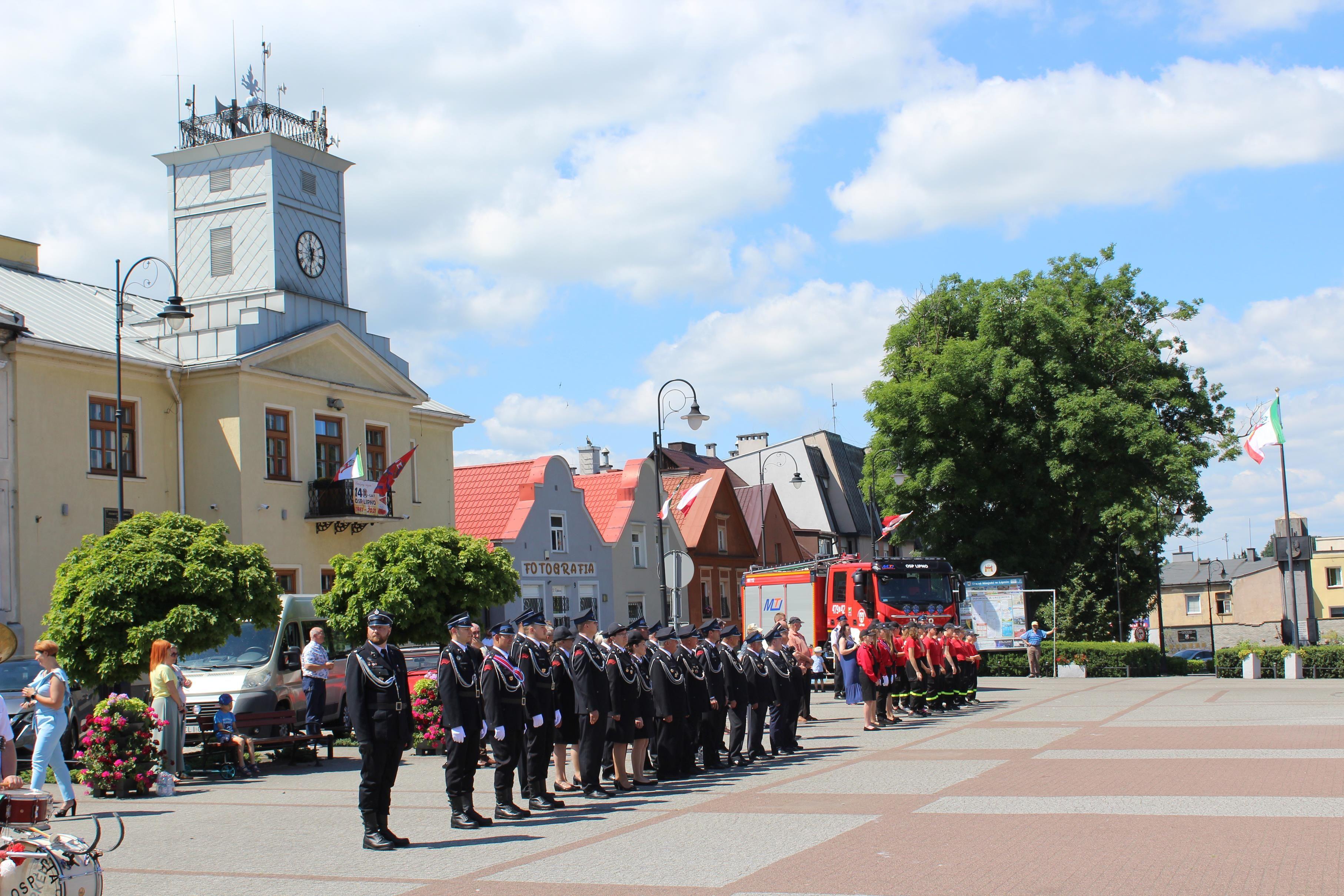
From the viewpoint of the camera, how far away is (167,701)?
15328mm

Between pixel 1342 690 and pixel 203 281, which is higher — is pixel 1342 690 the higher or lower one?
the lower one

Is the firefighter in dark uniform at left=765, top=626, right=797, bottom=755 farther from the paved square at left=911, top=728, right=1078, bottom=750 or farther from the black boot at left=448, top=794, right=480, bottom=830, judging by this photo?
the black boot at left=448, top=794, right=480, bottom=830

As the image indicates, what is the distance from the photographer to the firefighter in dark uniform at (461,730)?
11.2 m

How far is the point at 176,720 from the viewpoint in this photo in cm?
1534

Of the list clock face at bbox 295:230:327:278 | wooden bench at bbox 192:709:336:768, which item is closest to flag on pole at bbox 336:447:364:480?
clock face at bbox 295:230:327:278

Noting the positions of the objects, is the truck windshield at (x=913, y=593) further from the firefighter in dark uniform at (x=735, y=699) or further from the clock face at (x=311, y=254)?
the clock face at (x=311, y=254)

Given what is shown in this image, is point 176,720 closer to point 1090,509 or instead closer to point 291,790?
point 291,790

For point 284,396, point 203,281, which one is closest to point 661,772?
point 284,396

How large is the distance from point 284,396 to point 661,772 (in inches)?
847

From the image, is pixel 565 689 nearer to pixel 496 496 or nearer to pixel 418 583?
pixel 418 583

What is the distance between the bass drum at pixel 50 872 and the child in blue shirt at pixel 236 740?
9495mm

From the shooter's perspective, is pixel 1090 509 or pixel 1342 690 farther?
pixel 1090 509

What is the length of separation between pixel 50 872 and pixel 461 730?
4.62 meters

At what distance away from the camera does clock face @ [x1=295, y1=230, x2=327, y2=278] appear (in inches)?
1427
